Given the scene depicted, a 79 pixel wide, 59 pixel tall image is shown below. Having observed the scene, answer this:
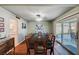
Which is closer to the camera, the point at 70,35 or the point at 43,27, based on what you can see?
the point at 70,35

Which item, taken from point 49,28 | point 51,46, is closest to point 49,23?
point 49,28

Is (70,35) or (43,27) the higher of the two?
(43,27)

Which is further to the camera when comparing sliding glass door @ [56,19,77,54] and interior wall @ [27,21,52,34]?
interior wall @ [27,21,52,34]

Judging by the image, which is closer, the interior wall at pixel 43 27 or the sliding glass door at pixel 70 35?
the sliding glass door at pixel 70 35
